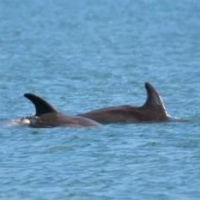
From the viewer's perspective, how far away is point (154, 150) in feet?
95.4

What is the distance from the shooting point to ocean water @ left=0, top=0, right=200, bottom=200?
25.8 meters

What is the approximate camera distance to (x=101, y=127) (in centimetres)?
3194

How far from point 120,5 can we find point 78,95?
10232cm

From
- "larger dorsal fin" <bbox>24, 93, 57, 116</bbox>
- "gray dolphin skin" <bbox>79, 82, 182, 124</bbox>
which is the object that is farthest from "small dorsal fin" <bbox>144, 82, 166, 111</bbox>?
"larger dorsal fin" <bbox>24, 93, 57, 116</bbox>

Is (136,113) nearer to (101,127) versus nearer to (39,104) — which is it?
(101,127)

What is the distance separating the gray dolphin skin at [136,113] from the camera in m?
33.0

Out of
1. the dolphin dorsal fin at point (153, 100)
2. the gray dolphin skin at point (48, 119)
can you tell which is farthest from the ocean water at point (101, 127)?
the dolphin dorsal fin at point (153, 100)

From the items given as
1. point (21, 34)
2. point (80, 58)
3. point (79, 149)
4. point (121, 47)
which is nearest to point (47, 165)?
point (79, 149)

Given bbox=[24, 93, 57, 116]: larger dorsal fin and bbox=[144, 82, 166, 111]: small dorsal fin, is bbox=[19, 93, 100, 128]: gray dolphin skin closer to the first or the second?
bbox=[24, 93, 57, 116]: larger dorsal fin

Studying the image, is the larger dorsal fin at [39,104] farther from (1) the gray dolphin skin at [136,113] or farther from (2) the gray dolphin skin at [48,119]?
(1) the gray dolphin skin at [136,113]

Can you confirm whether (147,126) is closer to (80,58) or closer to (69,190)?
(69,190)

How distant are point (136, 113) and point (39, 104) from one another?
2558 millimetres

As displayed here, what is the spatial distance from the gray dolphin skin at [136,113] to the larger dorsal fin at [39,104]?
4.94ft

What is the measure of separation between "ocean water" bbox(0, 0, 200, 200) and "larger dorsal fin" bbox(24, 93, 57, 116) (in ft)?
1.48
